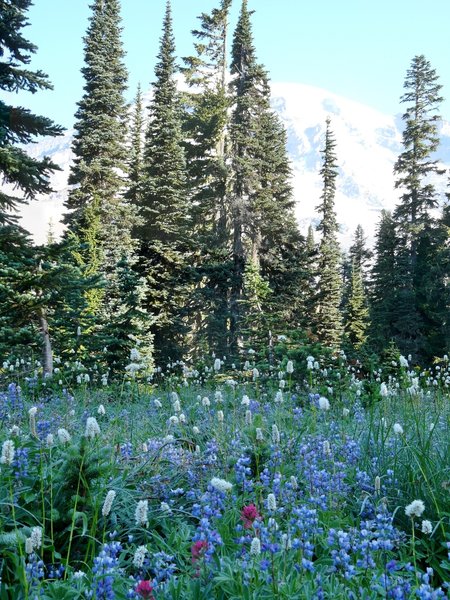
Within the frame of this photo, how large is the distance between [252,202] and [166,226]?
4.50 metres

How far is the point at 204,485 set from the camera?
11.8ft

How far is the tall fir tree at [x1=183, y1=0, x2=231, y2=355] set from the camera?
25.5 metres

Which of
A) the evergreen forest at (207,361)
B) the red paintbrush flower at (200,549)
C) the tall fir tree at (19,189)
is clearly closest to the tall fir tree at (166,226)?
the evergreen forest at (207,361)

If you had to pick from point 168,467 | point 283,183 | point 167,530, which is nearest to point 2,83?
point 168,467

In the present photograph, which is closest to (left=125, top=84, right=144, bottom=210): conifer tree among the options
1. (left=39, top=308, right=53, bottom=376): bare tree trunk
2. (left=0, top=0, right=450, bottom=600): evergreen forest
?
(left=0, top=0, right=450, bottom=600): evergreen forest

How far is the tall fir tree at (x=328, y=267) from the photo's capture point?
1280 inches

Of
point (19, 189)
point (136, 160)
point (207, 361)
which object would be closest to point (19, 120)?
point (19, 189)

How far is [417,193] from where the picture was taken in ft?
108

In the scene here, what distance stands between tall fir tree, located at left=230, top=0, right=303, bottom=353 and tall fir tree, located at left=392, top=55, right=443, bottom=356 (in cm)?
973

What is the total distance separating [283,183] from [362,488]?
96.7 feet

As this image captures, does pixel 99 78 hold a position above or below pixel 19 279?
above

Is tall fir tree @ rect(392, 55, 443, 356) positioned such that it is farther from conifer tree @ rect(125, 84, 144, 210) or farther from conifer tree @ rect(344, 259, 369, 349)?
conifer tree @ rect(125, 84, 144, 210)

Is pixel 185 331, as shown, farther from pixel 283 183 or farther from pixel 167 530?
pixel 167 530

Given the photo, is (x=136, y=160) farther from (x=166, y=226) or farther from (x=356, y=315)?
(x=356, y=315)
